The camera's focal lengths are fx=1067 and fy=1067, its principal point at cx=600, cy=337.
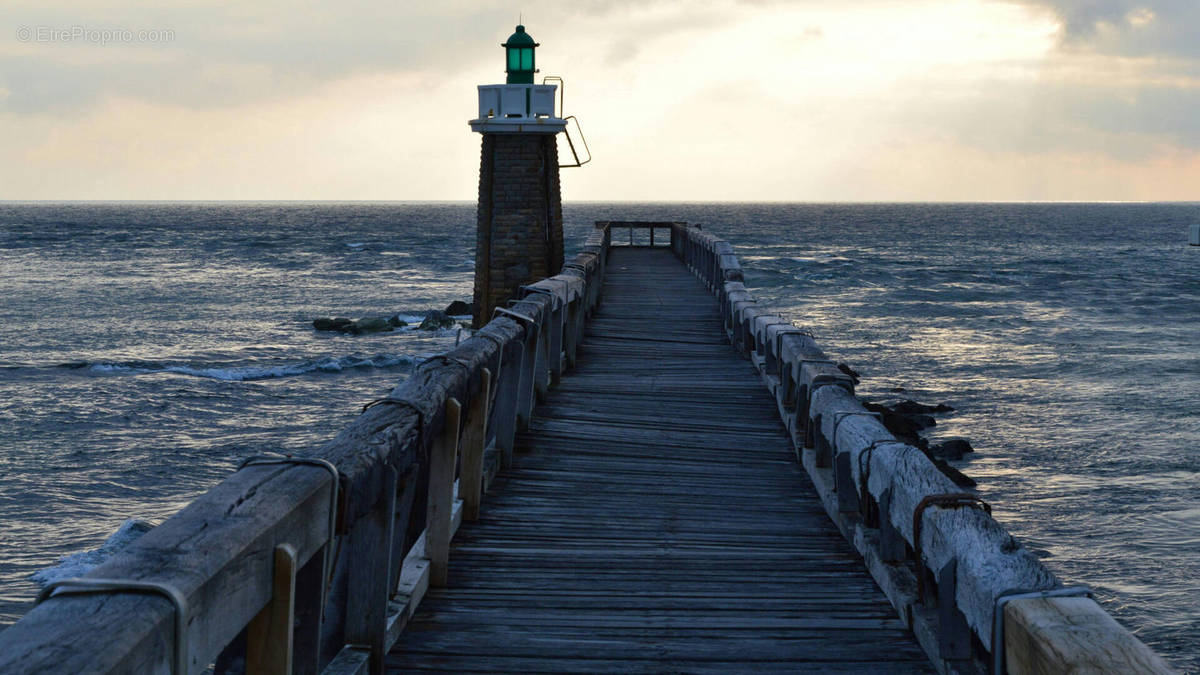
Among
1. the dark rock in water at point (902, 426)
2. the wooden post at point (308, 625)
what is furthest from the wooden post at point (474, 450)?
the dark rock in water at point (902, 426)

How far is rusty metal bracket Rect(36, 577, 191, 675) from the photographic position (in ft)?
6.15

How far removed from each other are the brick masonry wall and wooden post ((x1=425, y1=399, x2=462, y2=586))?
18713mm

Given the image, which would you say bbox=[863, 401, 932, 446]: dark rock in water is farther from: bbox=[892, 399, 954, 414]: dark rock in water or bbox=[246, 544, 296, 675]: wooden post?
bbox=[246, 544, 296, 675]: wooden post

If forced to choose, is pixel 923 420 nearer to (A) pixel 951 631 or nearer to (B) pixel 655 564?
(B) pixel 655 564

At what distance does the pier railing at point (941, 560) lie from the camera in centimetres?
249

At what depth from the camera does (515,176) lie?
23344 mm

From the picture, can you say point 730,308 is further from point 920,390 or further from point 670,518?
point 920,390

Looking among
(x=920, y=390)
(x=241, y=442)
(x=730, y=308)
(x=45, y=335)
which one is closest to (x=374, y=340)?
(x=45, y=335)

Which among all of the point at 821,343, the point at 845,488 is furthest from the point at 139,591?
the point at 821,343

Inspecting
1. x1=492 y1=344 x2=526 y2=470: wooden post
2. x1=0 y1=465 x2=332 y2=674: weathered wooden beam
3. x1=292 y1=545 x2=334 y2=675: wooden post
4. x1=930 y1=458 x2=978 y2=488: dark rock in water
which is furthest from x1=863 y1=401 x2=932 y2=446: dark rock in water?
x1=0 y1=465 x2=332 y2=674: weathered wooden beam

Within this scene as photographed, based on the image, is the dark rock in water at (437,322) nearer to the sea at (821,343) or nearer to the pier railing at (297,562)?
the sea at (821,343)

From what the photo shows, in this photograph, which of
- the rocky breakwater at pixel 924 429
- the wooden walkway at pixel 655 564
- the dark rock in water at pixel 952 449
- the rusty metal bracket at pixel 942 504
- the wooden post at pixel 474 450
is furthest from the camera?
the dark rock in water at pixel 952 449

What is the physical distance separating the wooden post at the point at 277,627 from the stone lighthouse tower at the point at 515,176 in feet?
67.4

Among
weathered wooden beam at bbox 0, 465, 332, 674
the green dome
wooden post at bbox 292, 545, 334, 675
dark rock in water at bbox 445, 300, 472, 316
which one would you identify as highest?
the green dome
